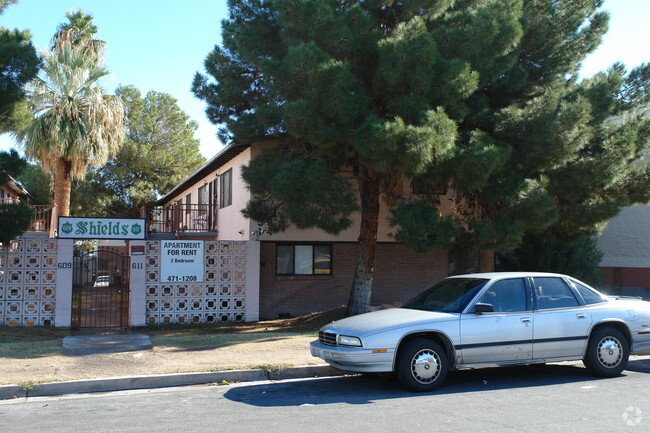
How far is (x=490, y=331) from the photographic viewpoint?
816 cm

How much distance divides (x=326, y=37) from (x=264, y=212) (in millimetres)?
5066

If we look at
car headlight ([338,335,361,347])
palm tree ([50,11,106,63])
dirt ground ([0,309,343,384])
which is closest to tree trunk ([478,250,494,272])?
dirt ground ([0,309,343,384])

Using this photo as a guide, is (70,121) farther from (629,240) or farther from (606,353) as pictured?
(629,240)

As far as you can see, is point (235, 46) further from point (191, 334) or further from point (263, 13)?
point (191, 334)

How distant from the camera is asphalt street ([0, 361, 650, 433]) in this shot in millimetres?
6357

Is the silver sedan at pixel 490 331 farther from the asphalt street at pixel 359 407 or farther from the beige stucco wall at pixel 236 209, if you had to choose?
the beige stucco wall at pixel 236 209

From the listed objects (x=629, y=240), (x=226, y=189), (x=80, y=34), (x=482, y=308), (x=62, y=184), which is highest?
(x=80, y=34)

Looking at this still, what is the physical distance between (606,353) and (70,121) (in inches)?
754

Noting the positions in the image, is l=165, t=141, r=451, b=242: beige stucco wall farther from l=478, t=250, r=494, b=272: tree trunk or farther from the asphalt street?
the asphalt street

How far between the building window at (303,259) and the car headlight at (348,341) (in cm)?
1045

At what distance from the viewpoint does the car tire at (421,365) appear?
25.6ft

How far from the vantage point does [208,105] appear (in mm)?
17281

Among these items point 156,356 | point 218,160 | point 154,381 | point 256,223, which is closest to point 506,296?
point 154,381

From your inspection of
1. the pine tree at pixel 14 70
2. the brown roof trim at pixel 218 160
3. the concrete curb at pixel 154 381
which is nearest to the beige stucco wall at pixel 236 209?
the brown roof trim at pixel 218 160
